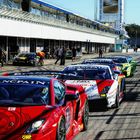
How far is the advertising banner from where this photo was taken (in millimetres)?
163125

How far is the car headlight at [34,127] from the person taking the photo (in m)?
6.16

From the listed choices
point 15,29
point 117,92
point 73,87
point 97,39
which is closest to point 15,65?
point 15,29

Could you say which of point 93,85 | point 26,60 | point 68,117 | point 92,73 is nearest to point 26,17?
point 26,60

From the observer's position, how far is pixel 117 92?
1279 centimetres

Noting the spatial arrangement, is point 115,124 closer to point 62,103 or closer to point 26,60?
point 62,103

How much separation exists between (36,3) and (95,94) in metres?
46.8

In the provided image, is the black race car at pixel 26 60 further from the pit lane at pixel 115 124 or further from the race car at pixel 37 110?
the race car at pixel 37 110

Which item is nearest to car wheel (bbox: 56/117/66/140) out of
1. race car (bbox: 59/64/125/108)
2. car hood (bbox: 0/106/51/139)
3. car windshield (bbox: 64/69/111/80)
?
car hood (bbox: 0/106/51/139)

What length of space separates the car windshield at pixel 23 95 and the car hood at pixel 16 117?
24 centimetres

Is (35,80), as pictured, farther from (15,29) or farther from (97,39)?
(97,39)

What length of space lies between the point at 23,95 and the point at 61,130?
2.92ft

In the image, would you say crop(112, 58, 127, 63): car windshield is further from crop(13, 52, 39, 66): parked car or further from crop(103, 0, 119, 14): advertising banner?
crop(103, 0, 119, 14): advertising banner

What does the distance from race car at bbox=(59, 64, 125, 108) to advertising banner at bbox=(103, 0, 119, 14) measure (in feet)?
496

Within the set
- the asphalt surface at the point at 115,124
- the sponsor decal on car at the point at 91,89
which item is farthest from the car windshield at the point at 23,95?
the sponsor decal on car at the point at 91,89
